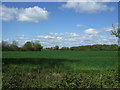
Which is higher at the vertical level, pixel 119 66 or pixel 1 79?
pixel 119 66

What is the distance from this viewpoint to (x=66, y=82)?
13.6ft

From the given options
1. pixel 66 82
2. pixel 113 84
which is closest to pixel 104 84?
pixel 113 84

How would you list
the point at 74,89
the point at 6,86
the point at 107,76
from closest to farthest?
the point at 74,89, the point at 6,86, the point at 107,76

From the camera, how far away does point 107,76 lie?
463cm

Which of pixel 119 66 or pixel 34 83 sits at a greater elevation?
pixel 119 66

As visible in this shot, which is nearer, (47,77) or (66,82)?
(66,82)

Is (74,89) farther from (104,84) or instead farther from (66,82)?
(104,84)

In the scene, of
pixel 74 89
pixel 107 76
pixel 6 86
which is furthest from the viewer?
pixel 107 76

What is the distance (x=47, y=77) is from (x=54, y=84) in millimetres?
734

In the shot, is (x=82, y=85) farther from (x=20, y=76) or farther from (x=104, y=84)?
(x=20, y=76)

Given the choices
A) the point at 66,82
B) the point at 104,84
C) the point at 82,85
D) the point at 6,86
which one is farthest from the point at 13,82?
the point at 104,84

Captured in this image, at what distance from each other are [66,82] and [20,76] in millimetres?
1504

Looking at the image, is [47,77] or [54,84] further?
[47,77]

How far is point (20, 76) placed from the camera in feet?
16.1
